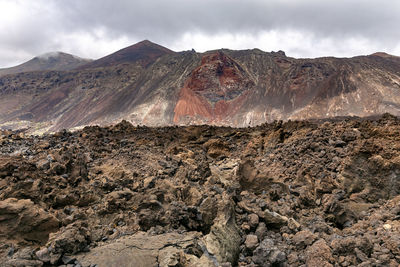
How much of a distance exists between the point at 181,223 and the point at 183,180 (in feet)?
8.36

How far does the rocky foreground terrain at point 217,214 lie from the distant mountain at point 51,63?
138m

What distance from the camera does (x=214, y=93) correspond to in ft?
171

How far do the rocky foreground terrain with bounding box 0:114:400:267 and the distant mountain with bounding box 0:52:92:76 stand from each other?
13813cm

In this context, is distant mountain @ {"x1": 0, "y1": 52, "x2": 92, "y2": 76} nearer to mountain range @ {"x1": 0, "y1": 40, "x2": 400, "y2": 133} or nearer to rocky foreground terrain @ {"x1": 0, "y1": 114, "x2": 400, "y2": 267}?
mountain range @ {"x1": 0, "y1": 40, "x2": 400, "y2": 133}

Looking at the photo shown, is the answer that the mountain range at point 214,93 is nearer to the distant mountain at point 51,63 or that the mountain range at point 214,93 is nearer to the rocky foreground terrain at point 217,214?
the rocky foreground terrain at point 217,214

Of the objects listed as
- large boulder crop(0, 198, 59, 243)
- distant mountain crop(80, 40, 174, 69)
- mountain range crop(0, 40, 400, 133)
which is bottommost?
large boulder crop(0, 198, 59, 243)

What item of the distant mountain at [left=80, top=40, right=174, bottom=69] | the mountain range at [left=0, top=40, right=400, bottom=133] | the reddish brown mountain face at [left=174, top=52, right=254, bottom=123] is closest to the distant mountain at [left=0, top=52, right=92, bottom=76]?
the distant mountain at [left=80, top=40, right=174, bottom=69]

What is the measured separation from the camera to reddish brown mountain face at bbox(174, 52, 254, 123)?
47312 millimetres

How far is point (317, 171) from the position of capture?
684cm

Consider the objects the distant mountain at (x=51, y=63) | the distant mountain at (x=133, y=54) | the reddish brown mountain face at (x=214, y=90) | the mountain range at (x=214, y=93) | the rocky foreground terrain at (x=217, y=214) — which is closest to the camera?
the rocky foreground terrain at (x=217, y=214)

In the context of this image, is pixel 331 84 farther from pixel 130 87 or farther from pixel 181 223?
pixel 181 223

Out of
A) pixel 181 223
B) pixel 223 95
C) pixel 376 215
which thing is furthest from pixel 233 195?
pixel 223 95

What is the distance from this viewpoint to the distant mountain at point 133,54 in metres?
85.0

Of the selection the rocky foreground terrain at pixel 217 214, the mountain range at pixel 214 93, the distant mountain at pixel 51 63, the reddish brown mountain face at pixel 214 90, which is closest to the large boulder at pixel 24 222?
the rocky foreground terrain at pixel 217 214
